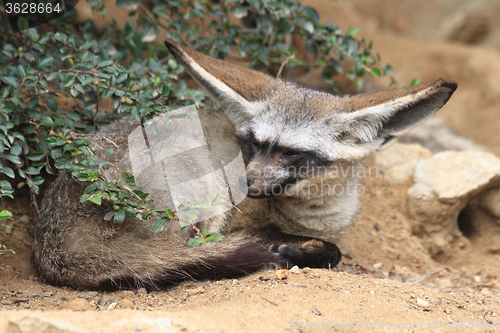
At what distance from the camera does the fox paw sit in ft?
10.9

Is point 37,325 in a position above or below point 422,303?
above

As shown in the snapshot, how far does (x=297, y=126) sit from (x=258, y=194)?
0.61 m

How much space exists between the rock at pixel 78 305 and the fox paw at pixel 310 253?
1.40 m

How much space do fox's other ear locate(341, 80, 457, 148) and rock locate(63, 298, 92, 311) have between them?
2221mm

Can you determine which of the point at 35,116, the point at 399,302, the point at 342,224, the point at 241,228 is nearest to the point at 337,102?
the point at 342,224

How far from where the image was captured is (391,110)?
3037mm

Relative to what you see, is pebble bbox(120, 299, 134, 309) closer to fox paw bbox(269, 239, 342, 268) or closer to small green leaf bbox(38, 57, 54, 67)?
fox paw bbox(269, 239, 342, 268)

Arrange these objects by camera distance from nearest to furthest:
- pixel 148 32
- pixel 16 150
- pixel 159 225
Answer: pixel 159 225, pixel 16 150, pixel 148 32

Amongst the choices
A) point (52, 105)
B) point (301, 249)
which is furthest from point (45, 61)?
point (301, 249)

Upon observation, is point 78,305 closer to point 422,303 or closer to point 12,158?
point 12,158

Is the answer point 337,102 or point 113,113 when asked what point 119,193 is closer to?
point 113,113

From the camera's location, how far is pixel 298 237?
A: 363 centimetres

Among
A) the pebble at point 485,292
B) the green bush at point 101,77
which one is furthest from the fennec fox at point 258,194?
the pebble at point 485,292

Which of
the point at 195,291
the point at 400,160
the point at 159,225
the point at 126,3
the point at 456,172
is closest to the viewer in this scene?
the point at 159,225
